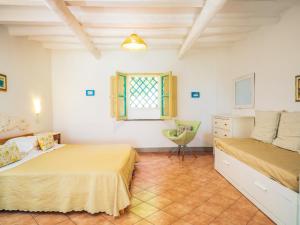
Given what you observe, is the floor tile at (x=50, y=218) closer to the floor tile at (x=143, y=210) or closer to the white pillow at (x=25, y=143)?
the floor tile at (x=143, y=210)

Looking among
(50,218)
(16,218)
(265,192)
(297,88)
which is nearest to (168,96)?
(297,88)

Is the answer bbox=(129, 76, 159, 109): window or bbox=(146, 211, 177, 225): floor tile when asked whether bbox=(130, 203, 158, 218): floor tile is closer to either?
bbox=(146, 211, 177, 225): floor tile

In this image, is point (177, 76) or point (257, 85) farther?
point (177, 76)

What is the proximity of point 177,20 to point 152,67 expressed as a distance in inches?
67.6

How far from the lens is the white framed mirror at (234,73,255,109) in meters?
3.70

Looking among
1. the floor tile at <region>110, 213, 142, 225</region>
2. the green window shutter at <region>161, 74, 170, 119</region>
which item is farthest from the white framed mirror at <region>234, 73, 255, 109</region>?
the floor tile at <region>110, 213, 142, 225</region>

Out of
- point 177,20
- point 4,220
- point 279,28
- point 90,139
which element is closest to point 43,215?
point 4,220

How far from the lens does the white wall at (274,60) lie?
106 inches

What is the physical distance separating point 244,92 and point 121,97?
8.74 feet

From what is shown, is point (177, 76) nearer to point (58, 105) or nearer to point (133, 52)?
point (133, 52)

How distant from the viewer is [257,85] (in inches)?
140

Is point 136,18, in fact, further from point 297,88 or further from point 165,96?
point 297,88

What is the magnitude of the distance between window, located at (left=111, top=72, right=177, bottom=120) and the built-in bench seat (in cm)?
195

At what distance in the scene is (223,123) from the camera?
3.84 meters
